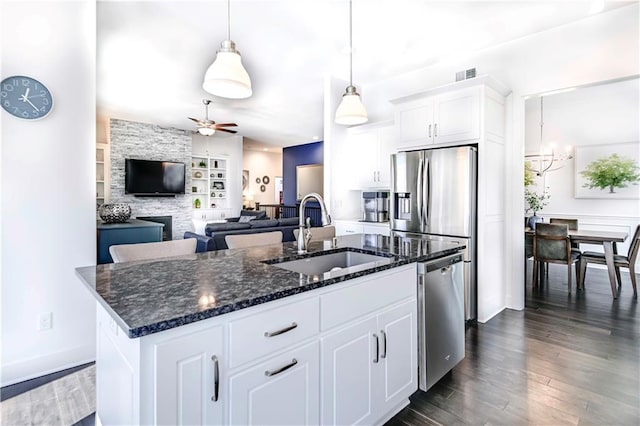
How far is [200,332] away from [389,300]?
104 cm

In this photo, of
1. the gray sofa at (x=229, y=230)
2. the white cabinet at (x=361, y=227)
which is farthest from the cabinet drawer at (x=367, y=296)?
the gray sofa at (x=229, y=230)

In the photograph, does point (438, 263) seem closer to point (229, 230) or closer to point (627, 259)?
point (229, 230)

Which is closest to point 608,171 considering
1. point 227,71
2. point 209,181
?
point 227,71

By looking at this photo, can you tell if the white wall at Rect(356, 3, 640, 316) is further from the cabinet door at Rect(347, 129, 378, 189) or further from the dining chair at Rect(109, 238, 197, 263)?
the dining chair at Rect(109, 238, 197, 263)

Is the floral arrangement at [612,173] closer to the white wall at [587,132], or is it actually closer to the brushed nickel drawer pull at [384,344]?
the white wall at [587,132]

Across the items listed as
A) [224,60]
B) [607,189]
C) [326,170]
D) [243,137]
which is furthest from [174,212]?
[607,189]

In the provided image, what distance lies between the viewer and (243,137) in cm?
920

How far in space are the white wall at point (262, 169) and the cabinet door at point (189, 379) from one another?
1036 cm

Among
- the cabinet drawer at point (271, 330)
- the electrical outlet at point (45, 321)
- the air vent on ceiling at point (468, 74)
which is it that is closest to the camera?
the cabinet drawer at point (271, 330)

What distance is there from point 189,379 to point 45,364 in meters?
2.12

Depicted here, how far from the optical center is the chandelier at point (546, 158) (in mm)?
6070

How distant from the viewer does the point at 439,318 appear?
207cm

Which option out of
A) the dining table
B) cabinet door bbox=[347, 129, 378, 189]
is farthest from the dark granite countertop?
the dining table

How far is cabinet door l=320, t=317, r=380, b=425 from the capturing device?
56.1 inches
